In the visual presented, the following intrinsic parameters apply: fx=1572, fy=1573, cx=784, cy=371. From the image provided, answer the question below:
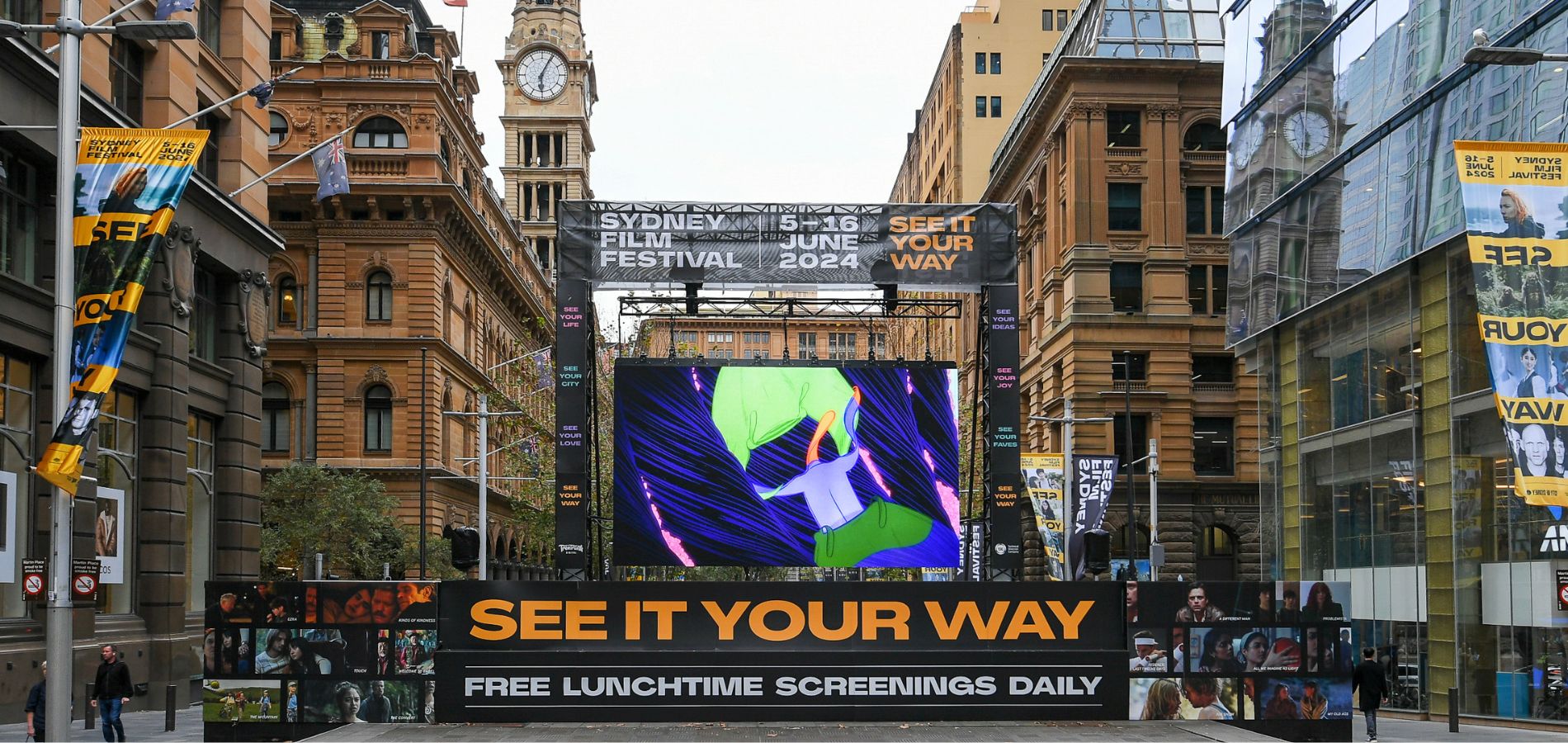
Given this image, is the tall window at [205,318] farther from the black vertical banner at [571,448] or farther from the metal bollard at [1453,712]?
the metal bollard at [1453,712]

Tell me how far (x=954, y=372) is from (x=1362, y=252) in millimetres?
10124

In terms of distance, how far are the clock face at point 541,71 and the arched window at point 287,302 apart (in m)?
68.5

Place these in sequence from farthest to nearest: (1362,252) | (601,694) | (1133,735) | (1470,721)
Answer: (1362,252) → (1470,721) → (601,694) → (1133,735)

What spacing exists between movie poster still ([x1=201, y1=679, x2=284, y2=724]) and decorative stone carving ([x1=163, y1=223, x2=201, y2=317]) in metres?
13.2

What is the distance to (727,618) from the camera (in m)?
24.1

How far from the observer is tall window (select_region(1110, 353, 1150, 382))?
6544 cm

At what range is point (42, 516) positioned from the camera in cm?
2830

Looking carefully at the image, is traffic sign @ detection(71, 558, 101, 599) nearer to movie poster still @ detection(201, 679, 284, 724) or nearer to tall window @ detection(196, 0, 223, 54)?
movie poster still @ detection(201, 679, 284, 724)

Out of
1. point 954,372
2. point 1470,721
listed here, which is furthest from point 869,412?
point 1470,721

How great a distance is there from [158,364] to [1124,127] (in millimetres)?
44148

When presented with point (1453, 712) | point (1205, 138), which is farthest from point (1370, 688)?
point (1205, 138)

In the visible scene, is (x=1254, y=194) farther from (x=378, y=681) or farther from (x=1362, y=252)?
(x=378, y=681)

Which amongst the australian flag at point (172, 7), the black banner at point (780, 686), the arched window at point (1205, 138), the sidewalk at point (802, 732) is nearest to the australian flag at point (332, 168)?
the australian flag at point (172, 7)

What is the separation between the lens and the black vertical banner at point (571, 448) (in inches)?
1221
